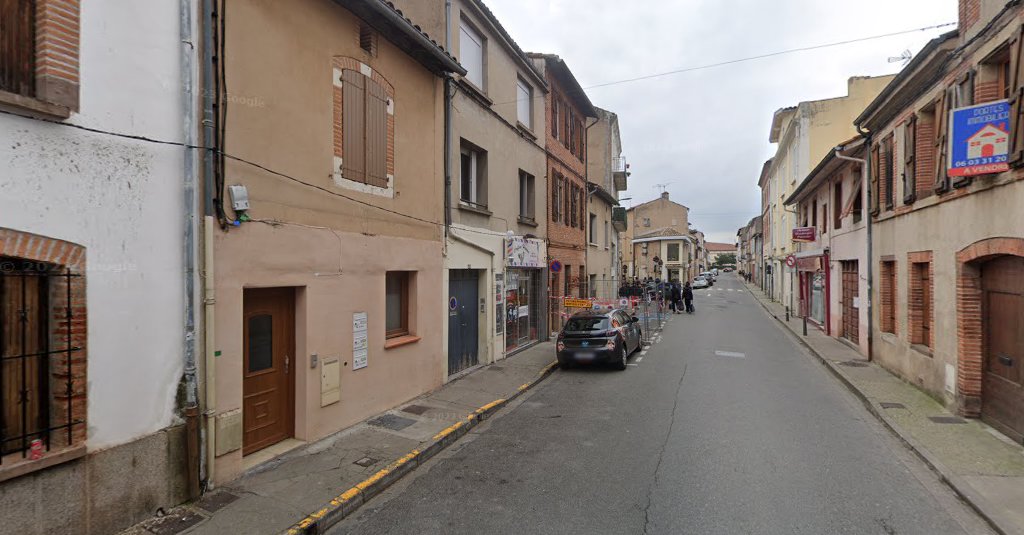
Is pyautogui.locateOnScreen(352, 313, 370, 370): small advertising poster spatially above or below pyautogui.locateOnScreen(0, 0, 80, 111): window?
below

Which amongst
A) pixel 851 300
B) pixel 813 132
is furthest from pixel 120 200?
pixel 813 132

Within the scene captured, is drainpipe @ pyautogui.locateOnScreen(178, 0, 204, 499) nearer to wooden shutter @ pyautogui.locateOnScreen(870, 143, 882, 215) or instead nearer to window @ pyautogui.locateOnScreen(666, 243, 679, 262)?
wooden shutter @ pyautogui.locateOnScreen(870, 143, 882, 215)

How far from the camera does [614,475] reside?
5.76 metres

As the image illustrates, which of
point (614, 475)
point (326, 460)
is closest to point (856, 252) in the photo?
point (614, 475)

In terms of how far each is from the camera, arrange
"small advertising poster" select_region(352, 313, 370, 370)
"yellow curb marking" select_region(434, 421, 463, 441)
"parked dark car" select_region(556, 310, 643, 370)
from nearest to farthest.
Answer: "yellow curb marking" select_region(434, 421, 463, 441), "small advertising poster" select_region(352, 313, 370, 370), "parked dark car" select_region(556, 310, 643, 370)

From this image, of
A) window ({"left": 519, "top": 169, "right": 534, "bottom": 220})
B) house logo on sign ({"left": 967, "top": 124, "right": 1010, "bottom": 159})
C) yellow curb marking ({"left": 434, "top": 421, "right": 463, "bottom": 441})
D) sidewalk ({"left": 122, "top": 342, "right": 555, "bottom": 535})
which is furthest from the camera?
window ({"left": 519, "top": 169, "right": 534, "bottom": 220})

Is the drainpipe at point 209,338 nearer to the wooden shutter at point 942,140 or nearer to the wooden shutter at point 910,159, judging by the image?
the wooden shutter at point 942,140

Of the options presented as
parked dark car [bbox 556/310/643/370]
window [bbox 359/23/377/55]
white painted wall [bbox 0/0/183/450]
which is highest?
window [bbox 359/23/377/55]

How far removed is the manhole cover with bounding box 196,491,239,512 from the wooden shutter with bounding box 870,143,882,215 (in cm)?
1378

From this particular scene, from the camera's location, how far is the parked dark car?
38.8 ft

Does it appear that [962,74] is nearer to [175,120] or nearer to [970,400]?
[970,400]

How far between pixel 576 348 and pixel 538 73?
326 inches

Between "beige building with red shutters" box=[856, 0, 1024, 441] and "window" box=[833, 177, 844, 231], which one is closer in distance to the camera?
"beige building with red shutters" box=[856, 0, 1024, 441]

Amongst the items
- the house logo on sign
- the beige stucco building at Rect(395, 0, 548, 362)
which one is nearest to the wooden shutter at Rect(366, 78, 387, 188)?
the beige stucco building at Rect(395, 0, 548, 362)
